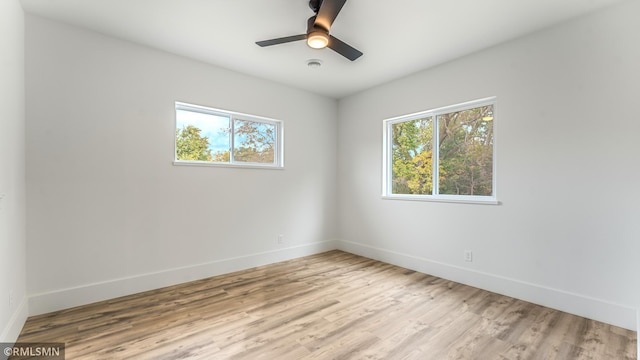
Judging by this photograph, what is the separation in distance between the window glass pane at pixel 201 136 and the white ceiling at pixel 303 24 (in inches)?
27.2

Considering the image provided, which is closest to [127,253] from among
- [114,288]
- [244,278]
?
[114,288]

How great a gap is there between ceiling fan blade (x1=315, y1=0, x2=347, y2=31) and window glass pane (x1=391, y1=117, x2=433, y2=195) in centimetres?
215

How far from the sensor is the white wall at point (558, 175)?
2270 millimetres

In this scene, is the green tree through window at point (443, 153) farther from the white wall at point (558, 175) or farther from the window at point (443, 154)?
the white wall at point (558, 175)

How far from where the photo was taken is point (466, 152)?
333 cm

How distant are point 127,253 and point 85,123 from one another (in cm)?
134

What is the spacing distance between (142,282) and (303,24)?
3093 mm

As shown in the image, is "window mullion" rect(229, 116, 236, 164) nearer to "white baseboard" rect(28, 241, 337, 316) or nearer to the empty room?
the empty room

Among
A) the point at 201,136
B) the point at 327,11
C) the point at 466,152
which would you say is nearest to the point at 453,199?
the point at 466,152

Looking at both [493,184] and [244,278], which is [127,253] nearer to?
[244,278]

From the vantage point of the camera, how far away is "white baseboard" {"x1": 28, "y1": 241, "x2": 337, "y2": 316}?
97.5 inches

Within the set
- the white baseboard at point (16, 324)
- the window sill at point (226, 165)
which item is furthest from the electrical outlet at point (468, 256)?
the white baseboard at point (16, 324)

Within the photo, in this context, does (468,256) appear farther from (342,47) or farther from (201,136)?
(201,136)

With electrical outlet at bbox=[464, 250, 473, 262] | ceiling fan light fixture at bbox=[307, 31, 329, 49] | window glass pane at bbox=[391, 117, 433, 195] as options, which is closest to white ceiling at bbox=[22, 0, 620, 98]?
ceiling fan light fixture at bbox=[307, 31, 329, 49]
